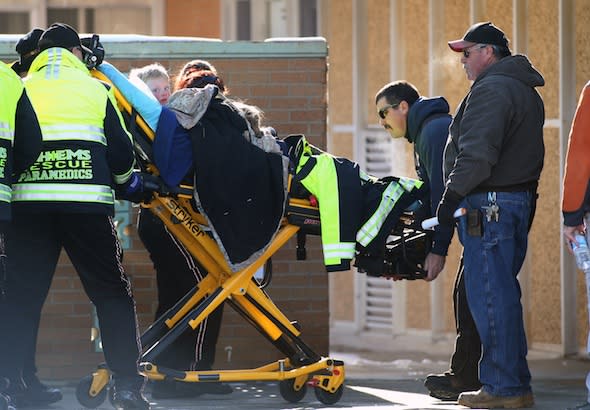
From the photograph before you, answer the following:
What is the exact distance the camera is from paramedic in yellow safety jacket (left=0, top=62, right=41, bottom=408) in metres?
6.64

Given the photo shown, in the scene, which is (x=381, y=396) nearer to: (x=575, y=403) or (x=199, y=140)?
(x=575, y=403)

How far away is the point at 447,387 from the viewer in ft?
25.9

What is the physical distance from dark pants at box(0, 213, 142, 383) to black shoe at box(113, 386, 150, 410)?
70mm

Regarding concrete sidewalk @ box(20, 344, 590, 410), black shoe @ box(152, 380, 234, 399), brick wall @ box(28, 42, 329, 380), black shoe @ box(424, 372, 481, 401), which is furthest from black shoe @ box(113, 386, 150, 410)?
brick wall @ box(28, 42, 329, 380)

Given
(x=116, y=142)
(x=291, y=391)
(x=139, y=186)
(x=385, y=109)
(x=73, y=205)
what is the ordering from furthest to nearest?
(x=385, y=109)
(x=291, y=391)
(x=139, y=186)
(x=116, y=142)
(x=73, y=205)

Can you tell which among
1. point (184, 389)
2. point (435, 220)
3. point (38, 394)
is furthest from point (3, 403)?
point (435, 220)

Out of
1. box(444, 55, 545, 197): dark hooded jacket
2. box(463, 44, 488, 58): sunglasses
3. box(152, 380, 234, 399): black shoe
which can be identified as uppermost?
box(463, 44, 488, 58): sunglasses

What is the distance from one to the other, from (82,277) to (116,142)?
66 centimetres

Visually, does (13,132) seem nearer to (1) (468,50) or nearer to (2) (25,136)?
(2) (25,136)

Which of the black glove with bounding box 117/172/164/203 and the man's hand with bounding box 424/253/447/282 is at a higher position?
the black glove with bounding box 117/172/164/203

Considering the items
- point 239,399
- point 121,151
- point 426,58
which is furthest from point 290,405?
point 426,58

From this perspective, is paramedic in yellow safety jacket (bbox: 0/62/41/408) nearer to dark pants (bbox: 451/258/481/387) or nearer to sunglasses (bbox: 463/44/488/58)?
sunglasses (bbox: 463/44/488/58)

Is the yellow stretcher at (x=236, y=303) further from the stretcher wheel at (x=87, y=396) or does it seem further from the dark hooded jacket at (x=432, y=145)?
the dark hooded jacket at (x=432, y=145)

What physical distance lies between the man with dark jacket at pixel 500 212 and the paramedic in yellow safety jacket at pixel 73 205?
1.60 metres
